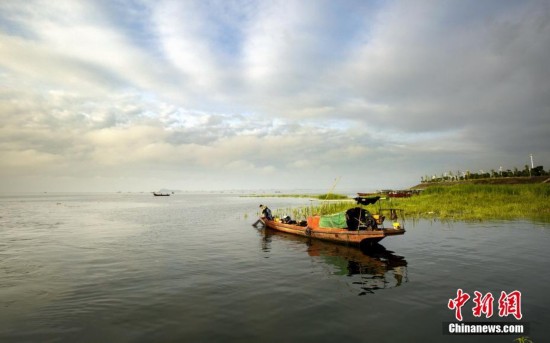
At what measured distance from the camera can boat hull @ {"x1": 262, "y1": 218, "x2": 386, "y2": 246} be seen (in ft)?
74.3

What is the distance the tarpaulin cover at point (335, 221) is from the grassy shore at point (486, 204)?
17665 mm

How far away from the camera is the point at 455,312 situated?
1138cm

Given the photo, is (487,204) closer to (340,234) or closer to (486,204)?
(486,204)

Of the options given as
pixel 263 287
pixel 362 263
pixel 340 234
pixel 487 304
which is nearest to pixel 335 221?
pixel 340 234

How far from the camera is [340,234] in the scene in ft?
81.3

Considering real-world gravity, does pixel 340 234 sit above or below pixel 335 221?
below

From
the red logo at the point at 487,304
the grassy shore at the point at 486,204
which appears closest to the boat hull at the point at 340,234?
the red logo at the point at 487,304

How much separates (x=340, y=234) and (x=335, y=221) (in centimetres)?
129

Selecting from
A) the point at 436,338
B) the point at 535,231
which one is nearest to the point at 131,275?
the point at 436,338

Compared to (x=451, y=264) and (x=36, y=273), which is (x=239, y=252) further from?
(x=451, y=264)

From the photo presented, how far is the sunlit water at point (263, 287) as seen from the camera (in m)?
10.1

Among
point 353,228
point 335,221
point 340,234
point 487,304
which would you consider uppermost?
point 335,221

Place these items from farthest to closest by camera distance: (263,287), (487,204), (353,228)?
(487,204), (353,228), (263,287)

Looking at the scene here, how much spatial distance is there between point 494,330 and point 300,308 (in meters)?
6.62
